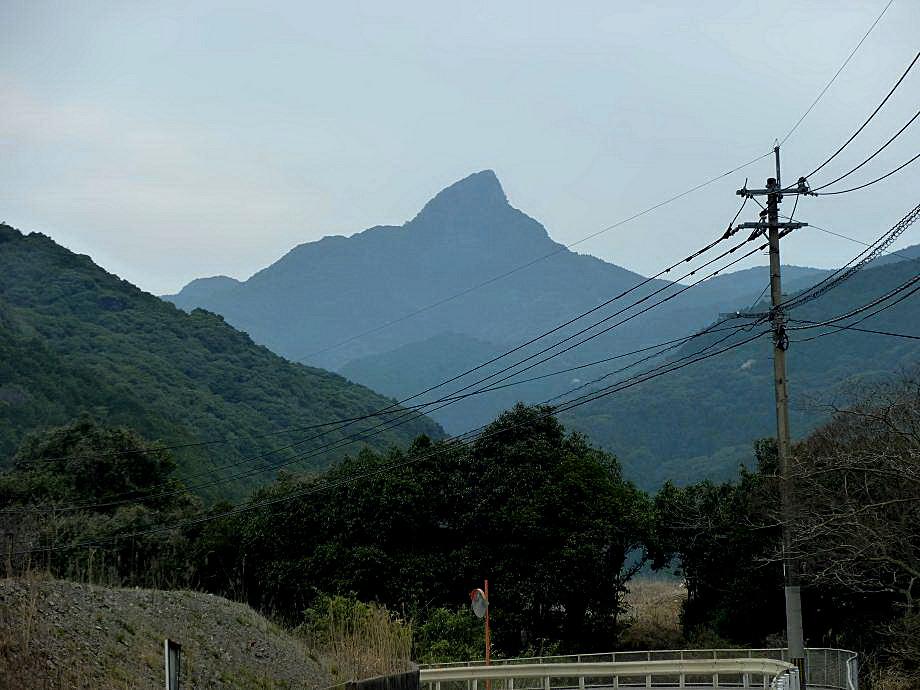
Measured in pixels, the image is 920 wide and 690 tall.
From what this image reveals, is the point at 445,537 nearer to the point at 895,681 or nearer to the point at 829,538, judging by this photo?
the point at 829,538

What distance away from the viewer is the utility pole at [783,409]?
82.7ft

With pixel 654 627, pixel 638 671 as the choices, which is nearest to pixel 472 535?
pixel 654 627

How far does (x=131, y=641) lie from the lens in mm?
16375

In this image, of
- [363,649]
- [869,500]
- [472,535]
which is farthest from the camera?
[472,535]

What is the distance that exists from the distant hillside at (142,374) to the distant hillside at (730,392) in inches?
1681

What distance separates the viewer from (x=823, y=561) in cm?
3316

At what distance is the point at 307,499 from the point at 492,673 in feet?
80.6

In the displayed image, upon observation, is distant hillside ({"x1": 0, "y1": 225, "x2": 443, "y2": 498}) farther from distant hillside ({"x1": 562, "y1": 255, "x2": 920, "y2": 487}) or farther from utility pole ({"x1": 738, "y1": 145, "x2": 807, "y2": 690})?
utility pole ({"x1": 738, "y1": 145, "x2": 807, "y2": 690})

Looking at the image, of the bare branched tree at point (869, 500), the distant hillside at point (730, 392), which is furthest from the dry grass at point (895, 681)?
the distant hillside at point (730, 392)

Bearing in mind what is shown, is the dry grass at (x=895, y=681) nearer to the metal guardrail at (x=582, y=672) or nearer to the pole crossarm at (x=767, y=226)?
the metal guardrail at (x=582, y=672)

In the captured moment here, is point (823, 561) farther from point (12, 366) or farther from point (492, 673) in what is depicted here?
point (12, 366)

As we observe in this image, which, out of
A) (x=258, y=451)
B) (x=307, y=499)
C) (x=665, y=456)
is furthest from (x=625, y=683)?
(x=665, y=456)

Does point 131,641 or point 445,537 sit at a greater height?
point 131,641

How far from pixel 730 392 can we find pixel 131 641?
16100 cm
